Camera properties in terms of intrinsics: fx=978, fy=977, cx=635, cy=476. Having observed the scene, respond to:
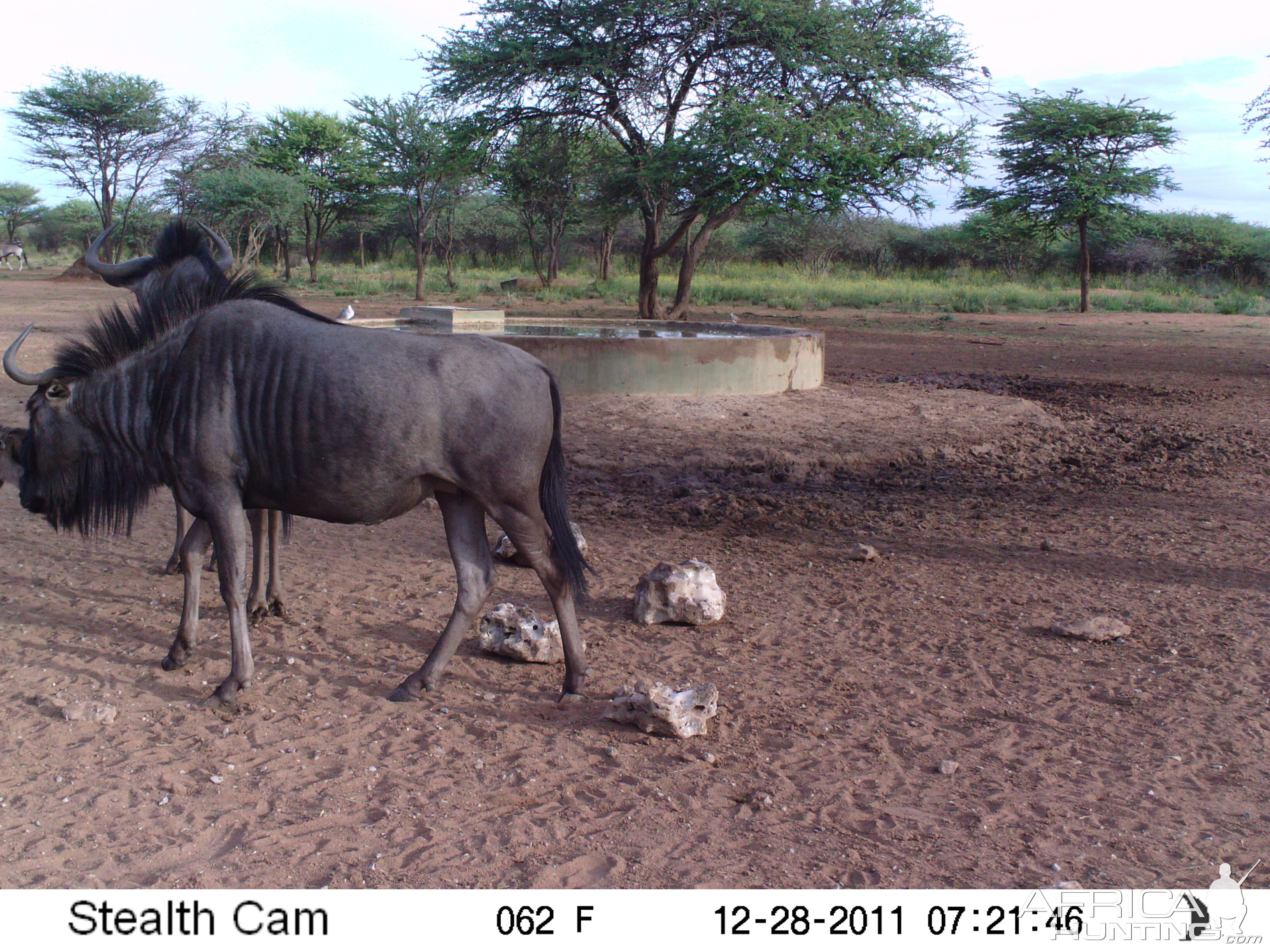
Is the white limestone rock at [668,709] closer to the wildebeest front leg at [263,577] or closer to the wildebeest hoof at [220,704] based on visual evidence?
the wildebeest hoof at [220,704]

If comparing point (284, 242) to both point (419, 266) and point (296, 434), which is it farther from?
point (296, 434)

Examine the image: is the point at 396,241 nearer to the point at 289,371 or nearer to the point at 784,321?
the point at 784,321

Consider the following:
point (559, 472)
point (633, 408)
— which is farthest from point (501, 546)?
point (633, 408)

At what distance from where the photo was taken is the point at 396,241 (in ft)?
160

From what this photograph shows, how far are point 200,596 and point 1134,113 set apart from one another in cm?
2878

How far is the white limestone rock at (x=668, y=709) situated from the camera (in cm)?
362

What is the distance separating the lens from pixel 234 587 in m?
3.96

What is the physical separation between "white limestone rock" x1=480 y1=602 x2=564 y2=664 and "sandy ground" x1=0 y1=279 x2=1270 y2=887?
3.0 inches

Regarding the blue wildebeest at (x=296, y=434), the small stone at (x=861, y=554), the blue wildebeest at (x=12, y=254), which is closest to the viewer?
the blue wildebeest at (x=296, y=434)

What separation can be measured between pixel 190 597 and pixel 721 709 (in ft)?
7.77

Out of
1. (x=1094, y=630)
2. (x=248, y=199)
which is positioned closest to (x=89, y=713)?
(x=1094, y=630)

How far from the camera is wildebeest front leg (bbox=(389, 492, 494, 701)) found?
160 inches

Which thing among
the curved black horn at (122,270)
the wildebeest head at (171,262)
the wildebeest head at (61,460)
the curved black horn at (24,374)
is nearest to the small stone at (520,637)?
the wildebeest head at (61,460)

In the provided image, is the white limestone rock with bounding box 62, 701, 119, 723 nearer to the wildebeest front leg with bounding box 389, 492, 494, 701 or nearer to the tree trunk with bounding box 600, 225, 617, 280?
the wildebeest front leg with bounding box 389, 492, 494, 701
